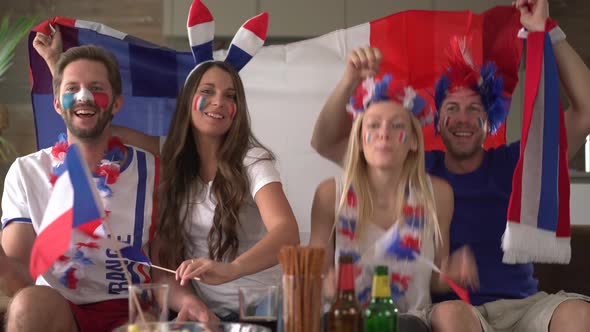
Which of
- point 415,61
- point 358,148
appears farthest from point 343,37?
point 358,148

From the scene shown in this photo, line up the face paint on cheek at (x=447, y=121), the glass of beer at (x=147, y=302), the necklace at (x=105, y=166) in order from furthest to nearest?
1. the face paint on cheek at (x=447, y=121)
2. the necklace at (x=105, y=166)
3. the glass of beer at (x=147, y=302)

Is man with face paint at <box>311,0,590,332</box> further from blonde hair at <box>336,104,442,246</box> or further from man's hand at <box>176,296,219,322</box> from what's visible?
man's hand at <box>176,296,219,322</box>

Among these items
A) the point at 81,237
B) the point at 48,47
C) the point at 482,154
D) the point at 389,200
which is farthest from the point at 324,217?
the point at 48,47

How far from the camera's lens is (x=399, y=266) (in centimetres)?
203

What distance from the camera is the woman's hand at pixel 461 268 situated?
1.91 meters

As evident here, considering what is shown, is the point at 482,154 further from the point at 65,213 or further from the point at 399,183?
the point at 65,213

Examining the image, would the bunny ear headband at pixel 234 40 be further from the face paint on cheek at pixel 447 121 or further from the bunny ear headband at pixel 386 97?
the face paint on cheek at pixel 447 121

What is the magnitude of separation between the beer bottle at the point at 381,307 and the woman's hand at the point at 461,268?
1.44ft

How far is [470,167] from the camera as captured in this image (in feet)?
7.46

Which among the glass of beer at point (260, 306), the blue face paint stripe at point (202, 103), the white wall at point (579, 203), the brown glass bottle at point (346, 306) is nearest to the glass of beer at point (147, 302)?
the glass of beer at point (260, 306)

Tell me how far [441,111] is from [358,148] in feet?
1.11

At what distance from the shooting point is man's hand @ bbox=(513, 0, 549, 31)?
218 centimetres

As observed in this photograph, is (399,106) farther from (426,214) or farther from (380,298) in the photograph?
(380,298)

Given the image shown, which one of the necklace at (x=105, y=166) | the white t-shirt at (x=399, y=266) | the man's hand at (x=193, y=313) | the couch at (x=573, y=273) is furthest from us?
the couch at (x=573, y=273)
